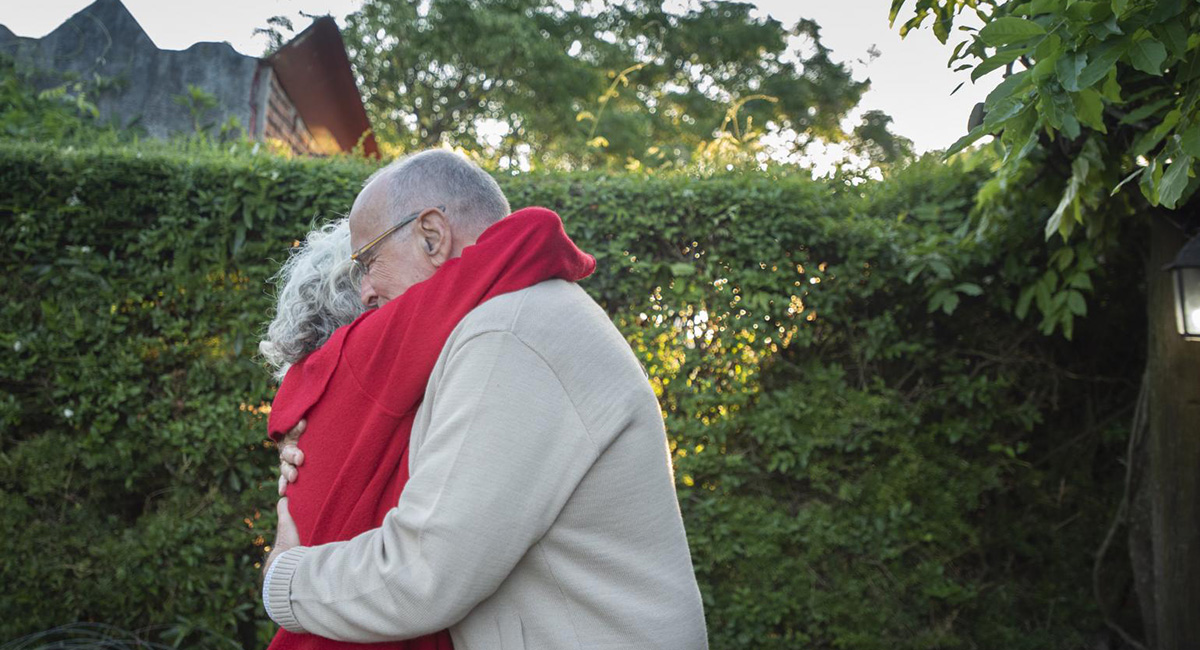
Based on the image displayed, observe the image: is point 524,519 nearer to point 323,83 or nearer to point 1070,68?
point 1070,68

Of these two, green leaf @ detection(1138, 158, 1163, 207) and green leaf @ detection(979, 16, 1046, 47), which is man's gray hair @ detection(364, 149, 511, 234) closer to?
green leaf @ detection(979, 16, 1046, 47)

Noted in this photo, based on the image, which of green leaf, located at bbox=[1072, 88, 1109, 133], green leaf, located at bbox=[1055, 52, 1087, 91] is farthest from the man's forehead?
green leaf, located at bbox=[1072, 88, 1109, 133]

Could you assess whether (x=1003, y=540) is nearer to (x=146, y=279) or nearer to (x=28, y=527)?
(x=146, y=279)

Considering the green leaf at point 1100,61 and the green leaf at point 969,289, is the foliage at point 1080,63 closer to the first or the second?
the green leaf at point 1100,61

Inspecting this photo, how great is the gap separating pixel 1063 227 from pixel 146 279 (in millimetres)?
3878

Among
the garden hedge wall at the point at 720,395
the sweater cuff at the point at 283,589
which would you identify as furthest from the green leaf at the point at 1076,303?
the sweater cuff at the point at 283,589

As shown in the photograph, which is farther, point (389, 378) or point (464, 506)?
point (389, 378)

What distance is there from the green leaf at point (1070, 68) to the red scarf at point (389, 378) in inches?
39.4

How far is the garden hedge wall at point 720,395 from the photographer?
12.7 feet

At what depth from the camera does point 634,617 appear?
145cm

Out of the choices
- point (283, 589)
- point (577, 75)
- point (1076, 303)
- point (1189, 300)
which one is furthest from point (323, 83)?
point (577, 75)

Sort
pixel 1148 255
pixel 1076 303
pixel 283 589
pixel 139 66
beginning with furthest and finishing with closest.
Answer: pixel 139 66, pixel 1148 255, pixel 1076 303, pixel 283 589

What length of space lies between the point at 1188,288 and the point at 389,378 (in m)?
3.16

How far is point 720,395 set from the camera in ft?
13.6
